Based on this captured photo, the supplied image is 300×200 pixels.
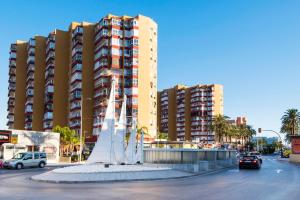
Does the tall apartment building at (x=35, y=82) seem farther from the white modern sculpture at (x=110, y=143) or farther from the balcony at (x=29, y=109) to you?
the white modern sculpture at (x=110, y=143)

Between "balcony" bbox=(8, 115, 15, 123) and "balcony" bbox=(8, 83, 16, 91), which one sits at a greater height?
"balcony" bbox=(8, 83, 16, 91)

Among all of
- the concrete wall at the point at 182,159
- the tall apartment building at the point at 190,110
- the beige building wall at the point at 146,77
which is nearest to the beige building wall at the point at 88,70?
Answer: the beige building wall at the point at 146,77

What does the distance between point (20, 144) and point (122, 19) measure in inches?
1995

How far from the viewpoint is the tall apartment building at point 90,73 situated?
9600 centimetres

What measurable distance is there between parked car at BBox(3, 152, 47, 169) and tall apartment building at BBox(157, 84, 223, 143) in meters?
124

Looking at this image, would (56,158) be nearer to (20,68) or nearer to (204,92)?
(20,68)

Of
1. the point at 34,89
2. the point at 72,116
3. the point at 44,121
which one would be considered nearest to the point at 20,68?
the point at 34,89

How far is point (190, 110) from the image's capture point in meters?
178

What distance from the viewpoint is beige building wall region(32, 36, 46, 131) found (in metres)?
114

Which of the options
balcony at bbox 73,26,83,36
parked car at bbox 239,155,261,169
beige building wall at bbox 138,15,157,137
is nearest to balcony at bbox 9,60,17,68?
balcony at bbox 73,26,83,36

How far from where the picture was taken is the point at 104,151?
30.3 meters

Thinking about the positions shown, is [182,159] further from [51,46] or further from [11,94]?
[11,94]

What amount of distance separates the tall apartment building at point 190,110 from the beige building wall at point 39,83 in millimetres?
71678

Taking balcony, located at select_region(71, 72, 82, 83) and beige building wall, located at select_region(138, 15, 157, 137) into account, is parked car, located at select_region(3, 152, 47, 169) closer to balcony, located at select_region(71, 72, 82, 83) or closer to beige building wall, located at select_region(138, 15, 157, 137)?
beige building wall, located at select_region(138, 15, 157, 137)
